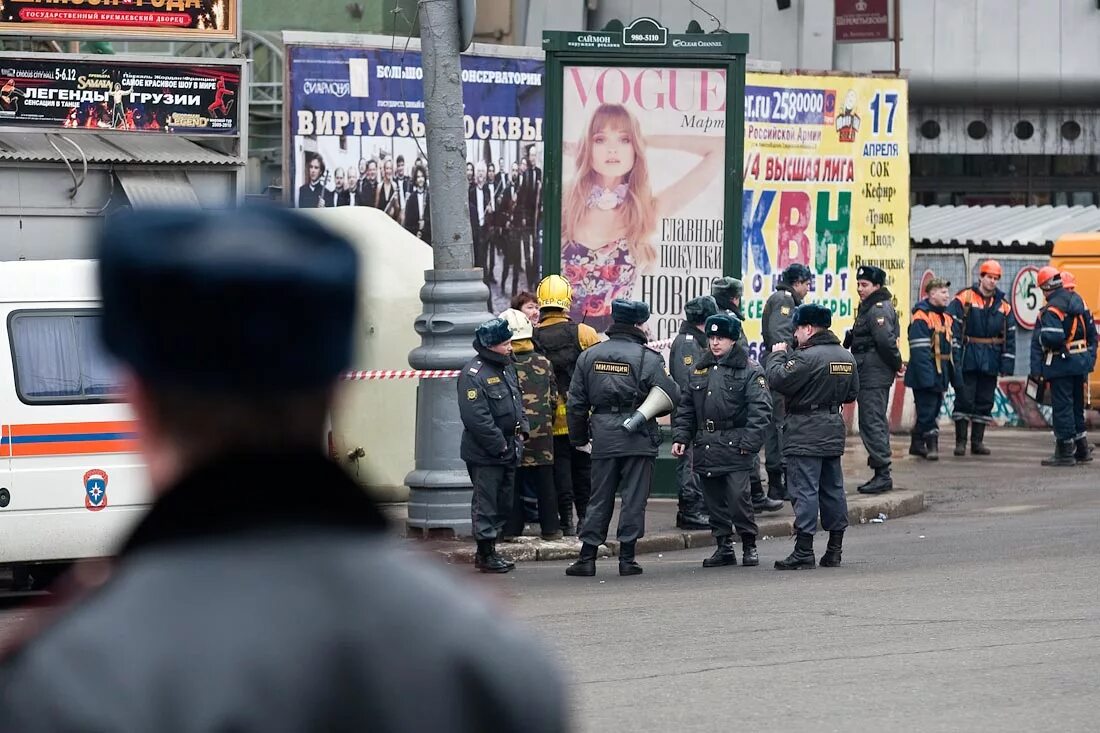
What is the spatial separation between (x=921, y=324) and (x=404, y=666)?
17.1 metres

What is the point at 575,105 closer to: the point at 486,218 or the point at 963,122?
the point at 486,218

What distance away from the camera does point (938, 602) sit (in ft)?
33.8

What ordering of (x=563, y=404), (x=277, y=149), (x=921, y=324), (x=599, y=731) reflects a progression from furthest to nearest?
1. (x=277, y=149)
2. (x=921, y=324)
3. (x=563, y=404)
4. (x=599, y=731)

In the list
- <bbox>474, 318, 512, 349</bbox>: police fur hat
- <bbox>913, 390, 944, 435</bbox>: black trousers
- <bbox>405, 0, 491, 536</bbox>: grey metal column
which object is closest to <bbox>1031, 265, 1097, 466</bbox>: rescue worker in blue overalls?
<bbox>913, 390, 944, 435</bbox>: black trousers

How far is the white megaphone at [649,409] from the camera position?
38.8ft

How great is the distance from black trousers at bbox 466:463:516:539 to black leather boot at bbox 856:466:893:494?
4.79m

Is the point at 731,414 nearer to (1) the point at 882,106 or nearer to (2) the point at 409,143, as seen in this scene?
(2) the point at 409,143

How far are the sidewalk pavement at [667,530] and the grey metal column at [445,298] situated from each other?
342 millimetres

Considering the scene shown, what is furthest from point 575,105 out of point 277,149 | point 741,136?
point 277,149

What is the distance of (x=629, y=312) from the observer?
1192cm

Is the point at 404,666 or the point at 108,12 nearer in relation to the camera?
the point at 404,666

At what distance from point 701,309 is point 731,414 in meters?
1.66

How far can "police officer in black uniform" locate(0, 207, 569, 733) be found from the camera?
1.64 meters

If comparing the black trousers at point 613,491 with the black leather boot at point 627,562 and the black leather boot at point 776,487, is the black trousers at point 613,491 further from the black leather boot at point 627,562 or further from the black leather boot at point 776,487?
the black leather boot at point 776,487
